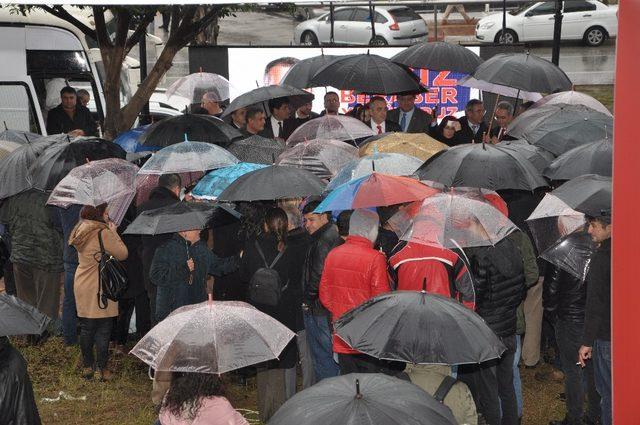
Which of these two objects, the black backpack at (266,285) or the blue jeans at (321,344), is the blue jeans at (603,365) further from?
the black backpack at (266,285)

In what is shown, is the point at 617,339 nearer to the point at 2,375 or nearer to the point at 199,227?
the point at 2,375

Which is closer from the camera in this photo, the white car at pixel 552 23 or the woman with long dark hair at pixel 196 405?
the woman with long dark hair at pixel 196 405

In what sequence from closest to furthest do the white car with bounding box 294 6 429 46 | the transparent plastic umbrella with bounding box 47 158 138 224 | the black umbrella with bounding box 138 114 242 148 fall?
the transparent plastic umbrella with bounding box 47 158 138 224 < the black umbrella with bounding box 138 114 242 148 < the white car with bounding box 294 6 429 46

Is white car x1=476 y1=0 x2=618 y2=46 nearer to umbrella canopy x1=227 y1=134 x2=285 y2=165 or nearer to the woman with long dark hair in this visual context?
umbrella canopy x1=227 y1=134 x2=285 y2=165

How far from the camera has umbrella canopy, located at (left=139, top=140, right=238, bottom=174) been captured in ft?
29.1

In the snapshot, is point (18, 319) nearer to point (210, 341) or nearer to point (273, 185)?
point (210, 341)

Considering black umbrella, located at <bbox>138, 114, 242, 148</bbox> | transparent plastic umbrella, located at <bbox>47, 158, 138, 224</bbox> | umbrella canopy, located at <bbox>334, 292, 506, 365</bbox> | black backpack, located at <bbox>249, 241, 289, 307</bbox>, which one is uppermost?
black umbrella, located at <bbox>138, 114, 242, 148</bbox>

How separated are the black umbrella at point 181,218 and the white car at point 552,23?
864 inches

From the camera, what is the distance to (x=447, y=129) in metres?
11.6

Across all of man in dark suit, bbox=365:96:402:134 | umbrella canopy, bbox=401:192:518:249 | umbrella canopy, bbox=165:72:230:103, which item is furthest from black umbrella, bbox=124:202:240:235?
umbrella canopy, bbox=165:72:230:103

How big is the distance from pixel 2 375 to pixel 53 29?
10.4 m

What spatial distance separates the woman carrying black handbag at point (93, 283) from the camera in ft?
27.2

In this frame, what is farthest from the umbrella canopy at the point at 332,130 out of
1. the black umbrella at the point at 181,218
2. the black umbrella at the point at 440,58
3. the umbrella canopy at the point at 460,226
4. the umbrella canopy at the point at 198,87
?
the umbrella canopy at the point at 460,226

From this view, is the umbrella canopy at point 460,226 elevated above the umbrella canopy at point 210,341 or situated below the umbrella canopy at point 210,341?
above
